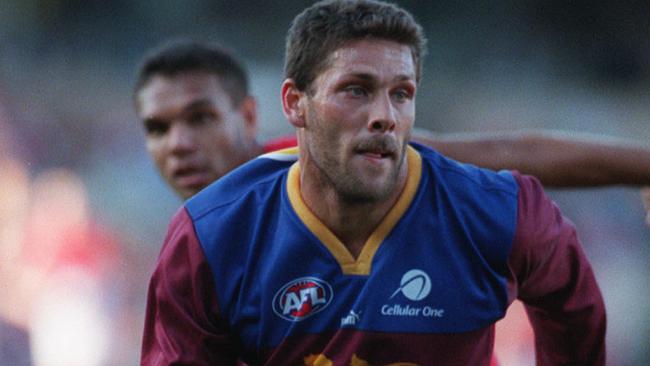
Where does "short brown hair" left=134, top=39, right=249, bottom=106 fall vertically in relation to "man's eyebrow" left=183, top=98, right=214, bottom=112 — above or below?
above

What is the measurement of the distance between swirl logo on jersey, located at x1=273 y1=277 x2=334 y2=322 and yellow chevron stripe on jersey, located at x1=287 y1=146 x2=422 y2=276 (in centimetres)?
9

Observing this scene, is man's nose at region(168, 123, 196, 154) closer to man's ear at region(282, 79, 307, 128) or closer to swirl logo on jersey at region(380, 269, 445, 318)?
man's ear at region(282, 79, 307, 128)

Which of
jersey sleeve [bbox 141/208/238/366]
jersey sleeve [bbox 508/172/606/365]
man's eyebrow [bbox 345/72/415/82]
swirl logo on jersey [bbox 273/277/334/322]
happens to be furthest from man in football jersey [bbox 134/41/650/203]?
jersey sleeve [bbox 141/208/238/366]

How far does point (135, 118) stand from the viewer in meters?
10.8

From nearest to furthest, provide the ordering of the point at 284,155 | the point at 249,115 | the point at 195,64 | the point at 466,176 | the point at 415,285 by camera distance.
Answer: the point at 415,285, the point at 466,176, the point at 284,155, the point at 195,64, the point at 249,115

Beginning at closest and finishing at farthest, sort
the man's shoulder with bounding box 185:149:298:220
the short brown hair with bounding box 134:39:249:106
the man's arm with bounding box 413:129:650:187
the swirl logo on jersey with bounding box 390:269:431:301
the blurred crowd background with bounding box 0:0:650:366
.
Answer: the swirl logo on jersey with bounding box 390:269:431:301 < the man's shoulder with bounding box 185:149:298:220 < the man's arm with bounding box 413:129:650:187 < the short brown hair with bounding box 134:39:249:106 < the blurred crowd background with bounding box 0:0:650:366

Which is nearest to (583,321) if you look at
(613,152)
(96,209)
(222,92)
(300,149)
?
(613,152)

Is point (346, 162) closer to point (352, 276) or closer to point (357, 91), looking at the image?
point (357, 91)

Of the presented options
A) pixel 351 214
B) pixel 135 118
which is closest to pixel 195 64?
pixel 351 214

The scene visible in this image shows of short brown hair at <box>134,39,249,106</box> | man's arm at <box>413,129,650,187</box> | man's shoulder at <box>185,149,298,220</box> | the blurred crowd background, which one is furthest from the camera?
the blurred crowd background

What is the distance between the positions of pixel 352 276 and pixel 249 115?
223cm

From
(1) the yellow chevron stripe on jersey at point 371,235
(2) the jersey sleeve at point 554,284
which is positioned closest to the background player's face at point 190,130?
(1) the yellow chevron stripe on jersey at point 371,235

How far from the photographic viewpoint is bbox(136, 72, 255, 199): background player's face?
17.1 feet

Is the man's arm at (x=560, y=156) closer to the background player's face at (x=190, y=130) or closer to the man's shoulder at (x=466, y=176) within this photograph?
the man's shoulder at (x=466, y=176)
